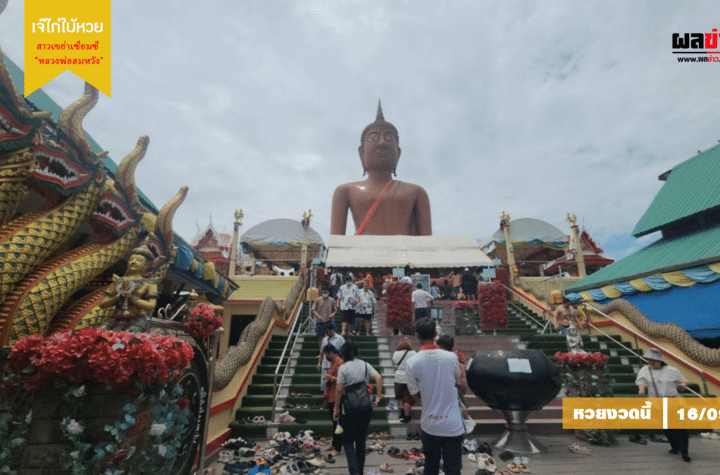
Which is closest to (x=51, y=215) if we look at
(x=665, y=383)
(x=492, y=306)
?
(x=665, y=383)

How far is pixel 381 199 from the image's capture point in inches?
780

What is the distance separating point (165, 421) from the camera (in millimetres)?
2551

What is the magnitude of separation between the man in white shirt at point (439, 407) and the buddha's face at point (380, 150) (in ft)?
60.0

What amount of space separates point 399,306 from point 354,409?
18.7 ft

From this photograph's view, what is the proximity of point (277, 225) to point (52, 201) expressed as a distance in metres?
22.3

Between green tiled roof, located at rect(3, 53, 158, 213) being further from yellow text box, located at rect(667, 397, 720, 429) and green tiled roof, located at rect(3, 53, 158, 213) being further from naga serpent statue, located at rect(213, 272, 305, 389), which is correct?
yellow text box, located at rect(667, 397, 720, 429)

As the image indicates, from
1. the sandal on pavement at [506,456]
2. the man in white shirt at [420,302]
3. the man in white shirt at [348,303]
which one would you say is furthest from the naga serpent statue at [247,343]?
the sandal on pavement at [506,456]

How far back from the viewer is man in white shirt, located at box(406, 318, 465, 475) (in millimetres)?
2855

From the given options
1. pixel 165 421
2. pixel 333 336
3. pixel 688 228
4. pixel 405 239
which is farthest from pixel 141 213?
pixel 688 228

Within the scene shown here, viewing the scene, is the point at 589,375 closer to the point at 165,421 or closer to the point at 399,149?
the point at 165,421

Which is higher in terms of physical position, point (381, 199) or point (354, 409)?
point (381, 199)

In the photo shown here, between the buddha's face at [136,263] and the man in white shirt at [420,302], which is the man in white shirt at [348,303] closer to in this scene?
the man in white shirt at [420,302]

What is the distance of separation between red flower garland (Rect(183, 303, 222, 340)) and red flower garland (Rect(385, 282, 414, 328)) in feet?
20.9

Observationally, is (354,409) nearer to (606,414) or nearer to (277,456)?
(277,456)
